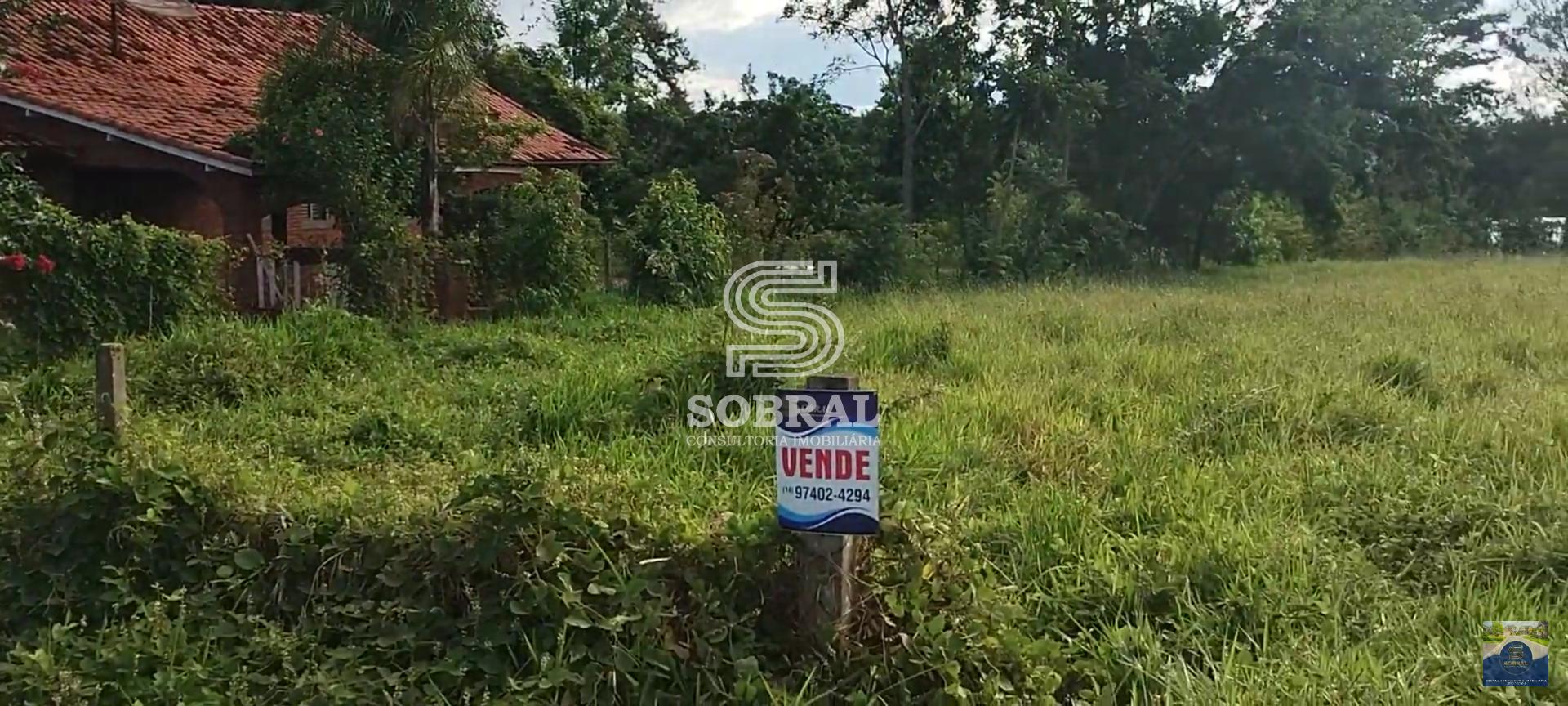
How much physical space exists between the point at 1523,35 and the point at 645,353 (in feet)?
94.4

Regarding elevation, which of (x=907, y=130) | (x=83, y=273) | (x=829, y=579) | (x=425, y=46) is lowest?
(x=829, y=579)

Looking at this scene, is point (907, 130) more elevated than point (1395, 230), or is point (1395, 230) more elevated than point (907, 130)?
point (907, 130)

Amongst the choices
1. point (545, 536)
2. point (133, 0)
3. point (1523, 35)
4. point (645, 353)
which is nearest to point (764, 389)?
point (645, 353)

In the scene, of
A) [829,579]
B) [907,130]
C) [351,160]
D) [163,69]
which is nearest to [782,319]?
[351,160]

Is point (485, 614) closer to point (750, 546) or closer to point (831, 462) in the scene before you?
point (750, 546)

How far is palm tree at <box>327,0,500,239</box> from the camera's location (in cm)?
902

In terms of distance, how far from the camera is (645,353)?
7.23 m

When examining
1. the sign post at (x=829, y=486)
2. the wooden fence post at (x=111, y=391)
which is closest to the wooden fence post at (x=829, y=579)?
the sign post at (x=829, y=486)

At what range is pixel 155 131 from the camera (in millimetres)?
9383

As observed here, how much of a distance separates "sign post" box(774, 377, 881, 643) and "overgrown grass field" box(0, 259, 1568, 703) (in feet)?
0.42

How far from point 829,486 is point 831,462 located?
6 cm

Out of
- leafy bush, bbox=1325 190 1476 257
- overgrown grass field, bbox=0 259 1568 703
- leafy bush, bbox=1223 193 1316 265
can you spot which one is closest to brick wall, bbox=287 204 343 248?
overgrown grass field, bbox=0 259 1568 703

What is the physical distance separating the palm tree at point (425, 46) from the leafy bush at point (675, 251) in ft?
6.94

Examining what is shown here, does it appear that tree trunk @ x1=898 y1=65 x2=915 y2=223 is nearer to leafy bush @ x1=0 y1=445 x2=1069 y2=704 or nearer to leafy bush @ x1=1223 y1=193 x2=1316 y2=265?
leafy bush @ x1=1223 y1=193 x2=1316 y2=265
